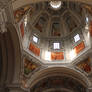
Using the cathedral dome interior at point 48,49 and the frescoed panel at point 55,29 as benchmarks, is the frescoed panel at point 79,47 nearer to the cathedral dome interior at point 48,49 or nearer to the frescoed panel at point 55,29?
the cathedral dome interior at point 48,49

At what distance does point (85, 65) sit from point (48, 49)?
4907mm

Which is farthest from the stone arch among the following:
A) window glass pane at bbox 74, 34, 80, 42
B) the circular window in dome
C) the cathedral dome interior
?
the circular window in dome

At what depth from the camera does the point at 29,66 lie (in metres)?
17.7

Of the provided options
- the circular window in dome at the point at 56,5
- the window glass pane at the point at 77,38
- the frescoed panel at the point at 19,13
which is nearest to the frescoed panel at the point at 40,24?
the circular window in dome at the point at 56,5

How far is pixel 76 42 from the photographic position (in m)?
19.7

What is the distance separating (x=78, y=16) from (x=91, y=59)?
18.9 ft

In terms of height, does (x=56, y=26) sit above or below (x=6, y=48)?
above

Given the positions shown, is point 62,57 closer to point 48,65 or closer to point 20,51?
point 48,65

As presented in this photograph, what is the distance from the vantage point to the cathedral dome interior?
15820 millimetres

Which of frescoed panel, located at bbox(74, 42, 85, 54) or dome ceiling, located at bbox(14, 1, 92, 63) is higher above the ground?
dome ceiling, located at bbox(14, 1, 92, 63)

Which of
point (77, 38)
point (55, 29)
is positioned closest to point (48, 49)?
point (55, 29)

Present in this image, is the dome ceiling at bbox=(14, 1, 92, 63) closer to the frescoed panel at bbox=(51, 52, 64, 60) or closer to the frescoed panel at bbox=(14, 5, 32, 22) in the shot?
the frescoed panel at bbox=(51, 52, 64, 60)

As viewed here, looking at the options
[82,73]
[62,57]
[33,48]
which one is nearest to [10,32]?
[33,48]

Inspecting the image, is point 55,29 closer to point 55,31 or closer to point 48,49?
point 55,31
